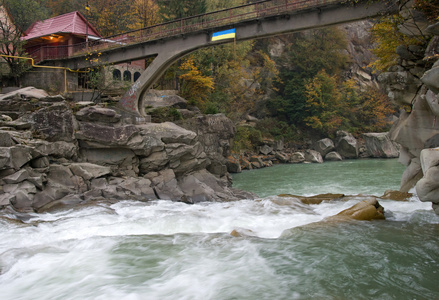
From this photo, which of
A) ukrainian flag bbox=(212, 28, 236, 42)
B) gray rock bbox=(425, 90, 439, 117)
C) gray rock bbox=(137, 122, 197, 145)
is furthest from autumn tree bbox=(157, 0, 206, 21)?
gray rock bbox=(425, 90, 439, 117)

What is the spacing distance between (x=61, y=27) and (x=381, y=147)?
109 ft

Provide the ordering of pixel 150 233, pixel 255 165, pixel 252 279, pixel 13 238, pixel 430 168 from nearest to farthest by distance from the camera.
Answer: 1. pixel 252 279
2. pixel 430 168
3. pixel 13 238
4. pixel 150 233
5. pixel 255 165

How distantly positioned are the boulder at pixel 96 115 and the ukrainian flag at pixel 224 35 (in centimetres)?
798

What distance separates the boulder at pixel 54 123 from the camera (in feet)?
49.6

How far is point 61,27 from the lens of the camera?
30953mm

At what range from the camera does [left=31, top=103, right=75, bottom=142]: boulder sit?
49.6ft

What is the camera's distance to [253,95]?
4188 centimetres

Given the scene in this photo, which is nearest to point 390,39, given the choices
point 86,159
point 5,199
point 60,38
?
point 86,159

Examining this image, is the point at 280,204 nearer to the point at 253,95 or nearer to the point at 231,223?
the point at 231,223

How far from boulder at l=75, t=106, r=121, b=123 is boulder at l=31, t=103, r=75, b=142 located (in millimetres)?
855

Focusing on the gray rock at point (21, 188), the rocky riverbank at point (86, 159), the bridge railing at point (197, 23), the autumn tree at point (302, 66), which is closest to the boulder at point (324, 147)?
the autumn tree at point (302, 66)

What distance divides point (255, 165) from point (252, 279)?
85.8 ft

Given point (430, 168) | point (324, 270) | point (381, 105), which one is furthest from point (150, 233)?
point (381, 105)

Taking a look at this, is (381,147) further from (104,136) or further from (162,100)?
(104,136)
